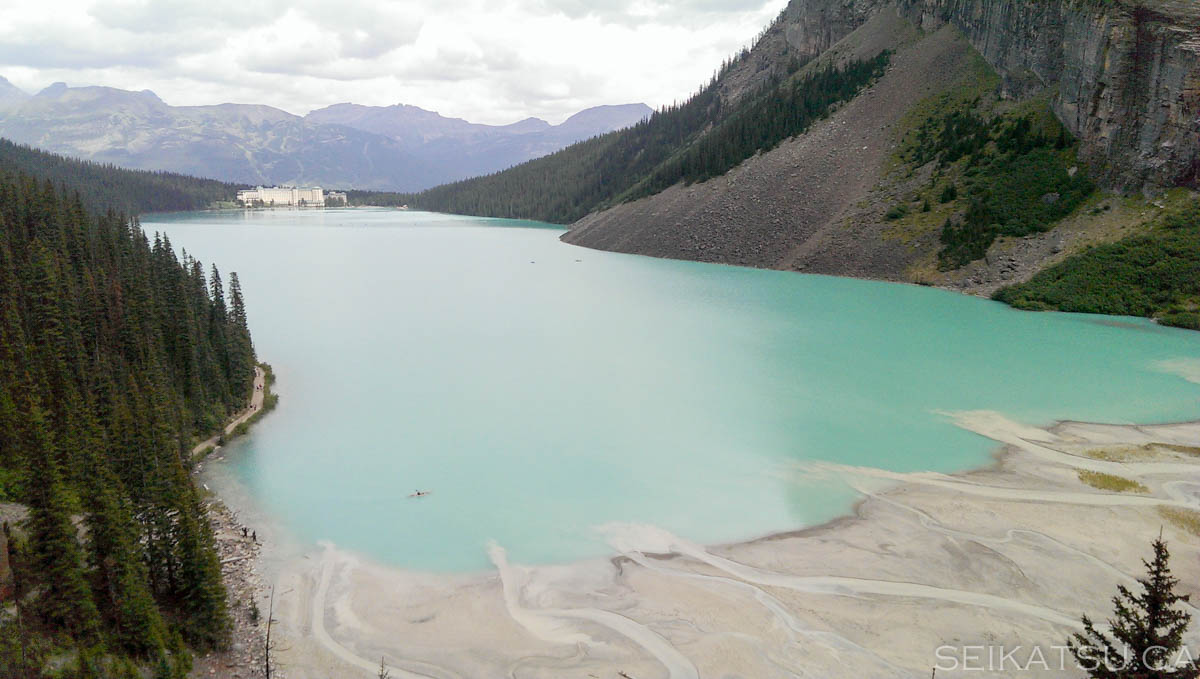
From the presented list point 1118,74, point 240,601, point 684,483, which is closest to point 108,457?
point 240,601

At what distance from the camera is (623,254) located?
277 ft

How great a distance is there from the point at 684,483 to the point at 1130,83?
55.7 m

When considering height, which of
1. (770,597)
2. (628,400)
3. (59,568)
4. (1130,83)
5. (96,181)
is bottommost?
(770,597)

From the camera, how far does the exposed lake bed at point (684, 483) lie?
1275 centimetres

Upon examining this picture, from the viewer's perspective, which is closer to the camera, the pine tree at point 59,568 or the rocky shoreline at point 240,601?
the pine tree at point 59,568

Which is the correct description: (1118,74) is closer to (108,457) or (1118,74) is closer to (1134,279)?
(1134,279)

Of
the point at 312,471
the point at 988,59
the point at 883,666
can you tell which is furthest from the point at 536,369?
the point at 988,59

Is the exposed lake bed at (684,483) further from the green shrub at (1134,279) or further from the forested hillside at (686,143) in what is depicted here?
the forested hillside at (686,143)

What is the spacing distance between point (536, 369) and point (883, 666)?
2279 centimetres

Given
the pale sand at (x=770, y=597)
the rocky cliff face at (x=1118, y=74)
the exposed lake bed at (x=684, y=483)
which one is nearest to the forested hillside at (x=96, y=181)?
the exposed lake bed at (x=684, y=483)

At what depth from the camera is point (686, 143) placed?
140250 mm

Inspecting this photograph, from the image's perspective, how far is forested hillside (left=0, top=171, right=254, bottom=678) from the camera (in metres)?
11.3

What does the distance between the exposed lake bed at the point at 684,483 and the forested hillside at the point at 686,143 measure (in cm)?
5050

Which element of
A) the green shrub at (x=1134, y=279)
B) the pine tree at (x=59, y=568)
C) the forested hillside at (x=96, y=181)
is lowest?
the pine tree at (x=59, y=568)
